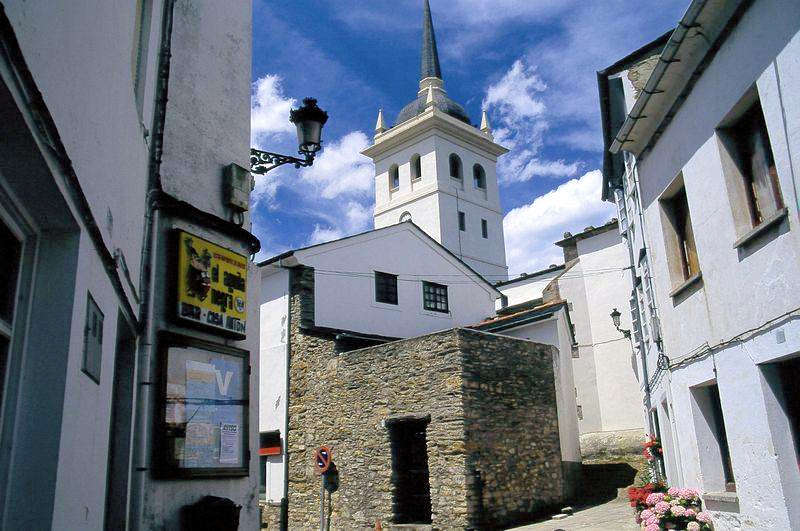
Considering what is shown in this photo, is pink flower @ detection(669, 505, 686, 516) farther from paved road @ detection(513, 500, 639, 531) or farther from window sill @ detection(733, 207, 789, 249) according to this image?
paved road @ detection(513, 500, 639, 531)

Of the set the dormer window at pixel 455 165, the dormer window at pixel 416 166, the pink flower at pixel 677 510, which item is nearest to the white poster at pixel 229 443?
the pink flower at pixel 677 510

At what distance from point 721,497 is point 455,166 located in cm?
3463

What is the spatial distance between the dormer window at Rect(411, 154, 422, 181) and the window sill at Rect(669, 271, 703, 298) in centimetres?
3237

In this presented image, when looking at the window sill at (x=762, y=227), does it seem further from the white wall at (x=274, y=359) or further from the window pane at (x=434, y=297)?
the window pane at (x=434, y=297)

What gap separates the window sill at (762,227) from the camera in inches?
216

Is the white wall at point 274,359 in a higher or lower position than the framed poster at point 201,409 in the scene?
higher

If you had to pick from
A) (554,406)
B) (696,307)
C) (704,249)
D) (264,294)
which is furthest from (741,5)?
(264,294)

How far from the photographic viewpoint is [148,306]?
6.40 metres

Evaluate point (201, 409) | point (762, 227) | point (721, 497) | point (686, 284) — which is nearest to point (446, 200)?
point (686, 284)

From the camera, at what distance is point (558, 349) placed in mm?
17734

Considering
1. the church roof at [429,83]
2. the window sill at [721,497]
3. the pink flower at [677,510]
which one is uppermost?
the church roof at [429,83]

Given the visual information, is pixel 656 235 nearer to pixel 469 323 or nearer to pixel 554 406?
pixel 554 406

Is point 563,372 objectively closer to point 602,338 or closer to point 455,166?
point 602,338

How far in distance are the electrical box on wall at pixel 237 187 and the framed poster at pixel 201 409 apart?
1704 millimetres
